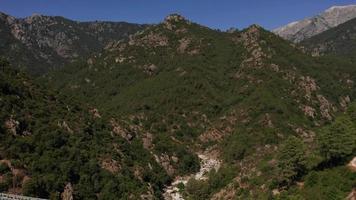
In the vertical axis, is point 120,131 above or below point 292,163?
above

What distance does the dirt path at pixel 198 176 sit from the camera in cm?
13784

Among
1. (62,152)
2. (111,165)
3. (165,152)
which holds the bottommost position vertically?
(111,165)

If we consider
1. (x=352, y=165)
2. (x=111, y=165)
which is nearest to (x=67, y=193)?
(x=111, y=165)

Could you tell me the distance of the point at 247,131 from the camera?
17888cm

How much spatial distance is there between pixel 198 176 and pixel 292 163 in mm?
64142

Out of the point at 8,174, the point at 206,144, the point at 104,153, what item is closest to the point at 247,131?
the point at 206,144

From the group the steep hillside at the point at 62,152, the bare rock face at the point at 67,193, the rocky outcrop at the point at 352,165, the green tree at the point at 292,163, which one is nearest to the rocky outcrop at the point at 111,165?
the steep hillside at the point at 62,152

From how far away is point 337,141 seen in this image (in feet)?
309

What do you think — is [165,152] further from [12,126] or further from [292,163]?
[292,163]

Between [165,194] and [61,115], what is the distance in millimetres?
36537

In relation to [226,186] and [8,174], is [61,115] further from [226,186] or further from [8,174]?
[226,186]

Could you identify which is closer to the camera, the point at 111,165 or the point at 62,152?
the point at 62,152

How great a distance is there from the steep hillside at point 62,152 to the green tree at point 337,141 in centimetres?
4743

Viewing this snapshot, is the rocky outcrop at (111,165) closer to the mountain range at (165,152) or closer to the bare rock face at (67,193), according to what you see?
the mountain range at (165,152)
